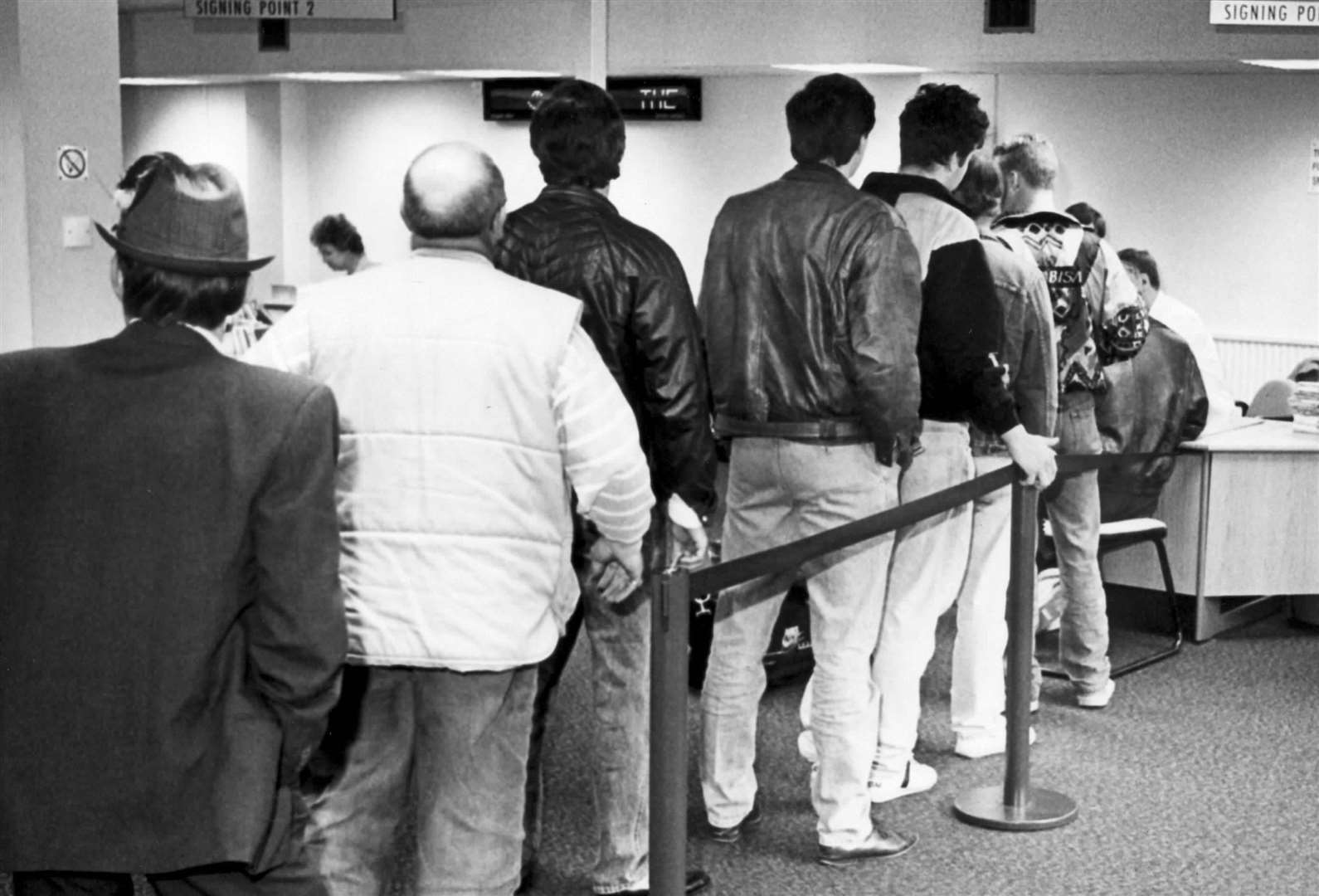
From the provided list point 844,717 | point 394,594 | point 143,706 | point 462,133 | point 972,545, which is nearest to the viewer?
point 143,706

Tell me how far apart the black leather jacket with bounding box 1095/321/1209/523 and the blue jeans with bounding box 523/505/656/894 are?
2598mm

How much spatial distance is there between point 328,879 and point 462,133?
10576 millimetres

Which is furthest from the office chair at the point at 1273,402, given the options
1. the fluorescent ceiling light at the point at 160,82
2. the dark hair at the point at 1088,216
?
the fluorescent ceiling light at the point at 160,82

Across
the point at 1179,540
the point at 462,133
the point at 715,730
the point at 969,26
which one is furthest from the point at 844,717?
the point at 462,133

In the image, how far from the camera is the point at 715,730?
4.11 metres

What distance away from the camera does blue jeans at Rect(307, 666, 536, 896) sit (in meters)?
2.81

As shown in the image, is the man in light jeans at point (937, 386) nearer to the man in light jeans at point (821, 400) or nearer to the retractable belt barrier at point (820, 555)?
the retractable belt barrier at point (820, 555)

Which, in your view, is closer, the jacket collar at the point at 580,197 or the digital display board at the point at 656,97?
the jacket collar at the point at 580,197

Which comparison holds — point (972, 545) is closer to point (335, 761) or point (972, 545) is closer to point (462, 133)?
point (335, 761)

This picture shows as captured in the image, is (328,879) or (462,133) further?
(462,133)

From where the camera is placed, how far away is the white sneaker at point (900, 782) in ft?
14.8

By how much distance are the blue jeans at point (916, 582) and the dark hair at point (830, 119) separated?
773 mm

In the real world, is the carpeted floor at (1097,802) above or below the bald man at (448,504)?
below

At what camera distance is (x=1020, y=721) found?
4.34 m
